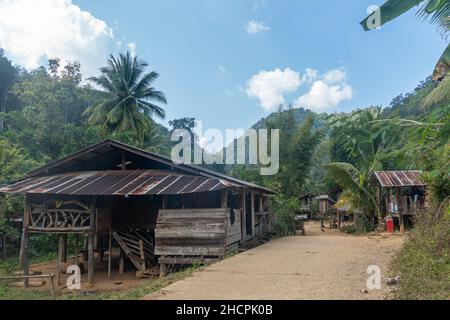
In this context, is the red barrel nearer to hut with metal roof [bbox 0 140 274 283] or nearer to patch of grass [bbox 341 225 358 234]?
patch of grass [bbox 341 225 358 234]

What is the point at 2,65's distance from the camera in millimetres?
32406

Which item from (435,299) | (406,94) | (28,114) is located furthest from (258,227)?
(406,94)

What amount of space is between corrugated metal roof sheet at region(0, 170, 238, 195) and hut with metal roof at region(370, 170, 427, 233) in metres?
10.2

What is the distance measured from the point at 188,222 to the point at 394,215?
12004mm

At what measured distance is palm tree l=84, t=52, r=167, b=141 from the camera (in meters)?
23.8

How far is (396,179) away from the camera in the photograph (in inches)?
688

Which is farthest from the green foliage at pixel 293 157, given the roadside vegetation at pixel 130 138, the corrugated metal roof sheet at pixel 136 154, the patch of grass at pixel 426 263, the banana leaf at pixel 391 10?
the banana leaf at pixel 391 10

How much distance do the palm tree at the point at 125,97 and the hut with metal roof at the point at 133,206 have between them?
11.0 meters

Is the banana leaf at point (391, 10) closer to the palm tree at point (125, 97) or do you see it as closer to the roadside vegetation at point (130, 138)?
the roadside vegetation at point (130, 138)

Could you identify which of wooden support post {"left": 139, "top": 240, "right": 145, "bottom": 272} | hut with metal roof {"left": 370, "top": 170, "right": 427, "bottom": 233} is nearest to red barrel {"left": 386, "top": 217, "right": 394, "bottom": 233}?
hut with metal roof {"left": 370, "top": 170, "right": 427, "bottom": 233}

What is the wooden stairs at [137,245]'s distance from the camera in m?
11.5

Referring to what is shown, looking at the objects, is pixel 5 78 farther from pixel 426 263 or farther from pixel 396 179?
pixel 426 263

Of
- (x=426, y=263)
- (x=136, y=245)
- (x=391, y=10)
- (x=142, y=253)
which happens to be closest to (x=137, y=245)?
(x=136, y=245)
